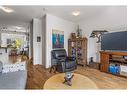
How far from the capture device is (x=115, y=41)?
3676mm

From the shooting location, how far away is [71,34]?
567 centimetres

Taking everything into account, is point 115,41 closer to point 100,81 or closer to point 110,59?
point 110,59

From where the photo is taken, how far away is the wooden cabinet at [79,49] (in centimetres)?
502

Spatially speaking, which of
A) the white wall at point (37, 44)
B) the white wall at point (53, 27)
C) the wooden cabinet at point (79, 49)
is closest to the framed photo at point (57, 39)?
the white wall at point (53, 27)

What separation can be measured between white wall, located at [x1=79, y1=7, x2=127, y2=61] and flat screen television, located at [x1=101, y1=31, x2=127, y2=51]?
466mm

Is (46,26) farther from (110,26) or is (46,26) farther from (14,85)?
(14,85)

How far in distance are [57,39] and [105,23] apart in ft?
6.81

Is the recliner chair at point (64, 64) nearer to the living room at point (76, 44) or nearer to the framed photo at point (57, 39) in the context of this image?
the living room at point (76, 44)

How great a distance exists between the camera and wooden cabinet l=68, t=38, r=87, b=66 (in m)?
5.02

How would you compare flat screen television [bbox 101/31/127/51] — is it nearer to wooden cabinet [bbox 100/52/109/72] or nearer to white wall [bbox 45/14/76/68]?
wooden cabinet [bbox 100/52/109/72]

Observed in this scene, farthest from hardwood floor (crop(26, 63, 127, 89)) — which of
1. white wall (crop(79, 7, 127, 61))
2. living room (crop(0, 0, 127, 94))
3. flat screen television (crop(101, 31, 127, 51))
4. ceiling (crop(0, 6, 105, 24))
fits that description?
ceiling (crop(0, 6, 105, 24))

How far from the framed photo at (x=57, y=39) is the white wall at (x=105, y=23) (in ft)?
3.92

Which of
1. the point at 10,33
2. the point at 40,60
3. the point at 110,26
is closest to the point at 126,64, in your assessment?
the point at 110,26
